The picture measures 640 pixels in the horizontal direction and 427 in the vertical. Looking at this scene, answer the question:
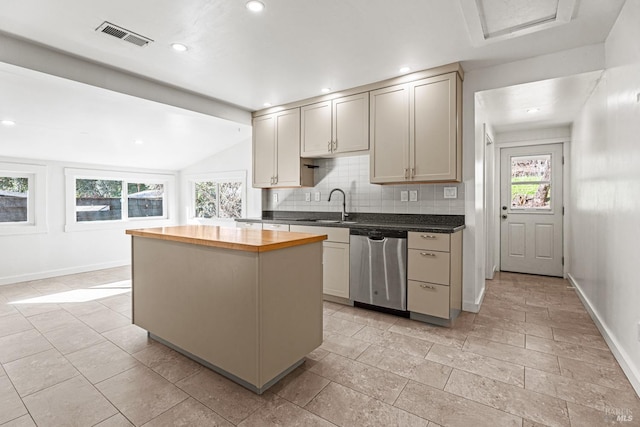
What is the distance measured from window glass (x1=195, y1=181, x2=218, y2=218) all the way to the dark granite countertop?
2.09 m

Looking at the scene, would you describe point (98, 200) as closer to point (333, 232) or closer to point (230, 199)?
point (230, 199)

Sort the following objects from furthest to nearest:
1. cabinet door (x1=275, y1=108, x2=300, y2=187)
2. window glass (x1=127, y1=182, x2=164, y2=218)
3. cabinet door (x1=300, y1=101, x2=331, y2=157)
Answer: window glass (x1=127, y1=182, x2=164, y2=218) → cabinet door (x1=275, y1=108, x2=300, y2=187) → cabinet door (x1=300, y1=101, x2=331, y2=157)

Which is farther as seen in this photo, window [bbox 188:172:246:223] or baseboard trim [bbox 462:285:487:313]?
window [bbox 188:172:246:223]

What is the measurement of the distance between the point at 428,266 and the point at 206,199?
15.7 feet

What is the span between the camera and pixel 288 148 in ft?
14.3

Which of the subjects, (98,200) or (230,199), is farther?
(230,199)

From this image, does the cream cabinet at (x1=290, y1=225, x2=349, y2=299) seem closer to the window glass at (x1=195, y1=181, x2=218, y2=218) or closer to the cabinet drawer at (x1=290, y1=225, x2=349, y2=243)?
the cabinet drawer at (x1=290, y1=225, x2=349, y2=243)

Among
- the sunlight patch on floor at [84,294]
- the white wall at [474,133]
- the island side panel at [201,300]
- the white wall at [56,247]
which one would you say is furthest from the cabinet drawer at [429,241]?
the white wall at [56,247]

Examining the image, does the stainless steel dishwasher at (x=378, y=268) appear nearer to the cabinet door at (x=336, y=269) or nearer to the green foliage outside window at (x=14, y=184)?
the cabinet door at (x=336, y=269)

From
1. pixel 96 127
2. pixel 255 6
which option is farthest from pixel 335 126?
pixel 96 127

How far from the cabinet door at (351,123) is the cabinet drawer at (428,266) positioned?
4.38ft

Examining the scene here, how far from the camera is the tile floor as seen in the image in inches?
69.2

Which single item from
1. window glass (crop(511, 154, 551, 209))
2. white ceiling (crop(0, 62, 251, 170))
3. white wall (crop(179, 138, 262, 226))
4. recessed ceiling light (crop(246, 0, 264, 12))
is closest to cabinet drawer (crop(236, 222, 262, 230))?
white wall (crop(179, 138, 262, 226))

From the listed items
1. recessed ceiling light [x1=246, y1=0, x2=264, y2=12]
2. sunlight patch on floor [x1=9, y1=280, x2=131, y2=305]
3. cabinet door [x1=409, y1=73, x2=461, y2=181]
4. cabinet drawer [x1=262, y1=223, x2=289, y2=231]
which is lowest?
sunlight patch on floor [x1=9, y1=280, x2=131, y2=305]
